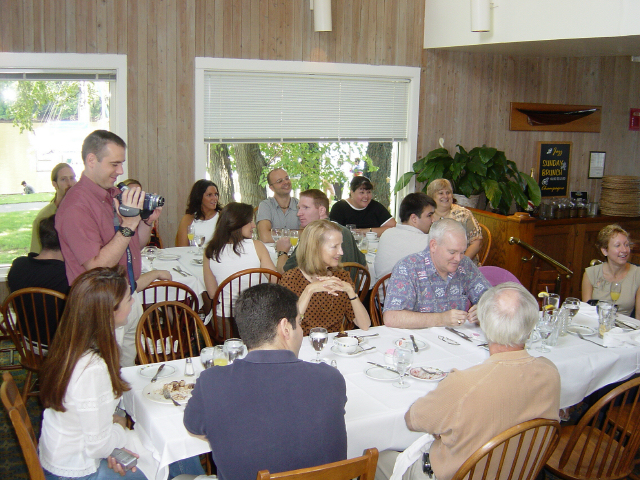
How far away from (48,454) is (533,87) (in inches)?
258

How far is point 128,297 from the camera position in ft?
7.38

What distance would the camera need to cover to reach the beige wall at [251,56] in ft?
17.0

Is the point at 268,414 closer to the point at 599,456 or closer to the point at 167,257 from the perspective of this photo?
the point at 599,456

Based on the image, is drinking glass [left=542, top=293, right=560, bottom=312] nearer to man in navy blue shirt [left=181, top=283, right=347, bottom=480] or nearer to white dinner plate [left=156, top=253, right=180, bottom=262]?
man in navy blue shirt [left=181, top=283, right=347, bottom=480]

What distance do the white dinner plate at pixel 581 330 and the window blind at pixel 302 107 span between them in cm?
369

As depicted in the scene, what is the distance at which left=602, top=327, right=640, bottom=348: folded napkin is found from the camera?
295 centimetres

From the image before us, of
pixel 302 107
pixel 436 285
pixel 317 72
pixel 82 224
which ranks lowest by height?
pixel 436 285

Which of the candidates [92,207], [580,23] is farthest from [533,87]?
[92,207]

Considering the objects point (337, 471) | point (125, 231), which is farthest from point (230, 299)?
point (337, 471)

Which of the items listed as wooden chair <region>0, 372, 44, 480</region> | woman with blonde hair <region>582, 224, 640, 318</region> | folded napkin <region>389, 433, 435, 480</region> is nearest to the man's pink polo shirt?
wooden chair <region>0, 372, 44, 480</region>

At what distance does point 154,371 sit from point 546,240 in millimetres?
4754

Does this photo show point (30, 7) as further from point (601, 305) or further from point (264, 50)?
point (601, 305)

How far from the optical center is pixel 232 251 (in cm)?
385

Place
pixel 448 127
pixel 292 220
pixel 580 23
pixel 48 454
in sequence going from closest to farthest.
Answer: pixel 48 454 → pixel 580 23 → pixel 292 220 → pixel 448 127
